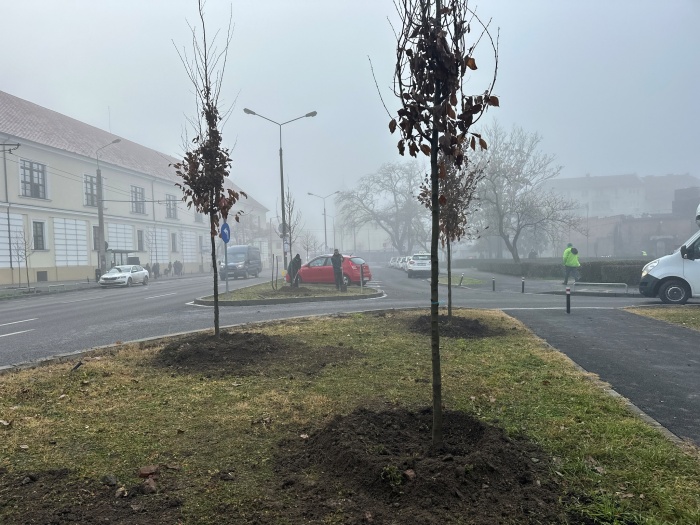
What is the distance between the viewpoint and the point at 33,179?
113 ft

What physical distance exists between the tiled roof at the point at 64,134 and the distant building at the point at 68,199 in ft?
0.34

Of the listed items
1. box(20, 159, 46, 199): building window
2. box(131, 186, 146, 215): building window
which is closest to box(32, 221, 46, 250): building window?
box(20, 159, 46, 199): building window

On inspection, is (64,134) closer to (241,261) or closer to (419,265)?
(241,261)

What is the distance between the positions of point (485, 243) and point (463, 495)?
192 ft

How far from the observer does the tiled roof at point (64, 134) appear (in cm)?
3486

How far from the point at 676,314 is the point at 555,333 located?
14.4 ft

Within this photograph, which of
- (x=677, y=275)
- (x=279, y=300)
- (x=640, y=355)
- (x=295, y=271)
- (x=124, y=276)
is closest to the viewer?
(x=640, y=355)

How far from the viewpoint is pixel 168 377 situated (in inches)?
233

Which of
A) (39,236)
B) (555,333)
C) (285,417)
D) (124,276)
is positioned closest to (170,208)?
(39,236)

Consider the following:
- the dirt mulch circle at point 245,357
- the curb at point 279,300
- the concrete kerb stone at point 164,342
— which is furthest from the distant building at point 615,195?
the dirt mulch circle at point 245,357

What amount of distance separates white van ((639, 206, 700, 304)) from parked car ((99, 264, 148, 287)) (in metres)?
27.4

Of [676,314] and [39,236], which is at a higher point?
[39,236]

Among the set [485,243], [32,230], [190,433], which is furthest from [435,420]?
[485,243]

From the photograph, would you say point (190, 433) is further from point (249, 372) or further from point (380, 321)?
point (380, 321)
